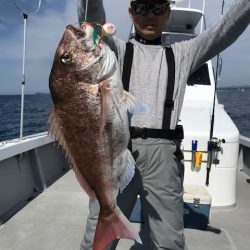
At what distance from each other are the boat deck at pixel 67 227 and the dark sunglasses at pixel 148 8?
98.0 inches

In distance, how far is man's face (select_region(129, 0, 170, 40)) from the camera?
2.52 metres

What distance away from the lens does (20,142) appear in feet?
18.1

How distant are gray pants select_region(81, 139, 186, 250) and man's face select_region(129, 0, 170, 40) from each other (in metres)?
0.73

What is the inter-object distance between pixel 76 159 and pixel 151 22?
3.48ft

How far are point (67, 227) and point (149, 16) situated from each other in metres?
2.90

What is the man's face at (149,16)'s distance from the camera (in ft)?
8.27

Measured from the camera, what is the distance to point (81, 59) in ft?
6.83

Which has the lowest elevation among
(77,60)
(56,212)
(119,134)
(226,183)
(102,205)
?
(56,212)

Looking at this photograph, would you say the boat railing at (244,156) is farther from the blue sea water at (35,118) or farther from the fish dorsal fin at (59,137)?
the fish dorsal fin at (59,137)

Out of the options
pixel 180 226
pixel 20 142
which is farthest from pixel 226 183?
pixel 20 142

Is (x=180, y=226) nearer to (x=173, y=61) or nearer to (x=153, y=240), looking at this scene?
(x=153, y=240)

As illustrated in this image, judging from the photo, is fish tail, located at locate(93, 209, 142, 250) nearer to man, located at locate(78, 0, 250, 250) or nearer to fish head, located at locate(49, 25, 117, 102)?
man, located at locate(78, 0, 250, 250)

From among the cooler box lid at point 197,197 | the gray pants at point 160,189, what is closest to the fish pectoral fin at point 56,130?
the gray pants at point 160,189

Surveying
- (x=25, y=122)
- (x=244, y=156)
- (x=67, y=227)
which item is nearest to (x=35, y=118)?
(x=25, y=122)
